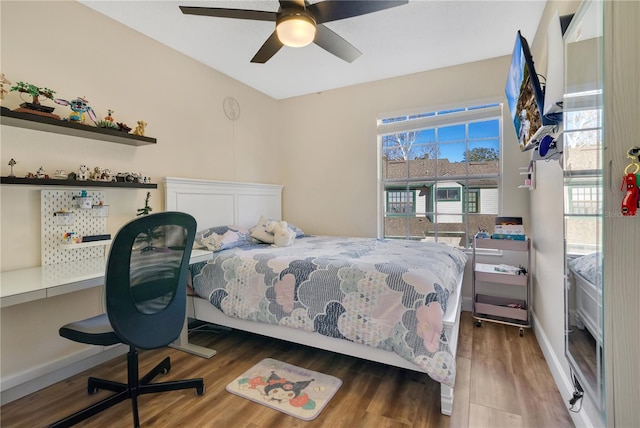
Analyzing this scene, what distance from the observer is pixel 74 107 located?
211 cm

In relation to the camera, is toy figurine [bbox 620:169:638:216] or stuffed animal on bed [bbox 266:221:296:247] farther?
stuffed animal on bed [bbox 266:221:296:247]

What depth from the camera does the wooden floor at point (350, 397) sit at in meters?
1.62

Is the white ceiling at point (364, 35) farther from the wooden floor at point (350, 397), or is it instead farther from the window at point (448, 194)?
the wooden floor at point (350, 397)

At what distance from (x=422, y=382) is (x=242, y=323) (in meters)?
1.37

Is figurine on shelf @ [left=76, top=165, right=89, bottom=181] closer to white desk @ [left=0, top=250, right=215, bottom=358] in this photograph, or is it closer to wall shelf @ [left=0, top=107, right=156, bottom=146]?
wall shelf @ [left=0, top=107, right=156, bottom=146]

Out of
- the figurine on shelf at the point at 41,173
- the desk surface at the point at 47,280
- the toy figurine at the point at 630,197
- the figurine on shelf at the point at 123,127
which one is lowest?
the desk surface at the point at 47,280

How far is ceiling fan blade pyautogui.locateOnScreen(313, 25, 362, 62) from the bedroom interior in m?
1.35

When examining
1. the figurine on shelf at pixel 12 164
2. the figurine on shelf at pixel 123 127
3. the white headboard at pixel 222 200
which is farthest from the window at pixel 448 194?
the figurine on shelf at pixel 12 164

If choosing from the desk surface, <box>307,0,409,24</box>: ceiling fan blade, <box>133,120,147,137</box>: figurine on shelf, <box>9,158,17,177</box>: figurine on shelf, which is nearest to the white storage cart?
<box>307,0,409,24</box>: ceiling fan blade

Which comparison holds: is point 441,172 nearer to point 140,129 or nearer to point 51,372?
point 140,129

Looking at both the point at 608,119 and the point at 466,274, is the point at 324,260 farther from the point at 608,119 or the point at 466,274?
the point at 466,274

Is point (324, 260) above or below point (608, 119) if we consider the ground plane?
below

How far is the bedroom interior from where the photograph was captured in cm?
106

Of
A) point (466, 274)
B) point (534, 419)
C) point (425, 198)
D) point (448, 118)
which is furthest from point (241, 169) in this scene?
point (534, 419)
